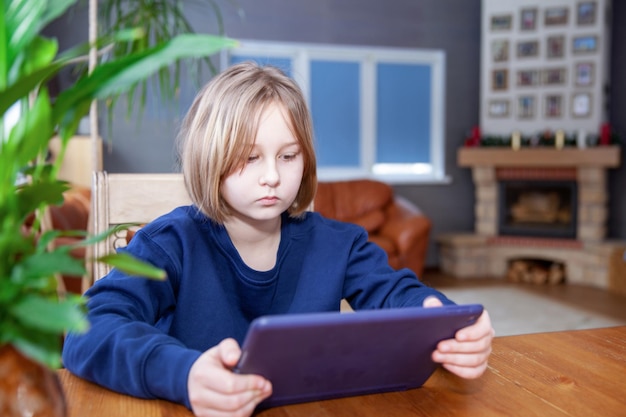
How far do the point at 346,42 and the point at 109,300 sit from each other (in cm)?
477

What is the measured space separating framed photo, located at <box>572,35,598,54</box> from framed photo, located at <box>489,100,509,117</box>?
26.5 inches

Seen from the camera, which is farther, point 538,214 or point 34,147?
point 538,214

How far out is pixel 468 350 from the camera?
70 cm

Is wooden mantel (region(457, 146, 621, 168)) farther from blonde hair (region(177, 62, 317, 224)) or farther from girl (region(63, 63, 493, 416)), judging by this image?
blonde hair (region(177, 62, 317, 224))

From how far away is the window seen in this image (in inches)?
210

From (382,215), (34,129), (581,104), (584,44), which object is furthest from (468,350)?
(584,44)

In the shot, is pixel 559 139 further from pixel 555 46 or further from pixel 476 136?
pixel 555 46

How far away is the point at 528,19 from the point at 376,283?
4.77 metres

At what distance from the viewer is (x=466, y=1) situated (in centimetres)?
553

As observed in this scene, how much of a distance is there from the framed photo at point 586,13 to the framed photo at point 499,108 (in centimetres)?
84

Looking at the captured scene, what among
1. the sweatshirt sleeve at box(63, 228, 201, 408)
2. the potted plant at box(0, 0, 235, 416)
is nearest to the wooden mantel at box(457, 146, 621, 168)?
the sweatshirt sleeve at box(63, 228, 201, 408)

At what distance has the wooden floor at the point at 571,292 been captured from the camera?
3.98 meters

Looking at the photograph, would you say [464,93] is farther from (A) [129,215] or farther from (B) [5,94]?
(B) [5,94]

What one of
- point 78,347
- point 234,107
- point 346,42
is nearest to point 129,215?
point 234,107
